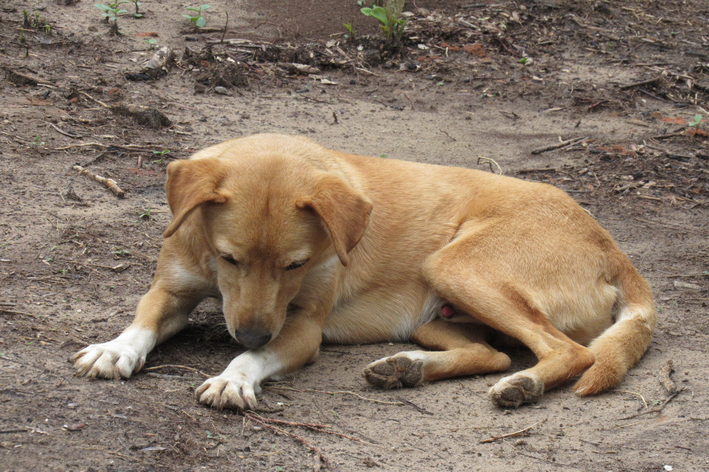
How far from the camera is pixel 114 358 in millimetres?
3420

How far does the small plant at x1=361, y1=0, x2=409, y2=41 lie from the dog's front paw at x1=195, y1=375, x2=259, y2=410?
7.96 meters

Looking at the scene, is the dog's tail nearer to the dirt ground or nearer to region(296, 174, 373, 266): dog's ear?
the dirt ground

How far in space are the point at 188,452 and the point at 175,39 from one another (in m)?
7.98

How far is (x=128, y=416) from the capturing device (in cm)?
300

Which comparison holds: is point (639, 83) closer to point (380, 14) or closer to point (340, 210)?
point (380, 14)

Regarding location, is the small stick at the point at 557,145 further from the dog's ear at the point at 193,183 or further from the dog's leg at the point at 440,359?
the dog's ear at the point at 193,183

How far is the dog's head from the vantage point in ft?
11.4

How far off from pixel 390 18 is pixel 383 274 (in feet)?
21.9

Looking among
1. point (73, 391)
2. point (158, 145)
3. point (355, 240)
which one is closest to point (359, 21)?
point (158, 145)

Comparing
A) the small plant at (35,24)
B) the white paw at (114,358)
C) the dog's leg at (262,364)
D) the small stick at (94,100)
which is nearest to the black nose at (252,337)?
the dog's leg at (262,364)

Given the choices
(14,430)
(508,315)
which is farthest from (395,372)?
(14,430)

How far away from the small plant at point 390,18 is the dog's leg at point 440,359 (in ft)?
22.4

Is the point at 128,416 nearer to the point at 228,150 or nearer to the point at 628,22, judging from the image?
the point at 228,150

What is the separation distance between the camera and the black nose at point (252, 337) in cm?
353
